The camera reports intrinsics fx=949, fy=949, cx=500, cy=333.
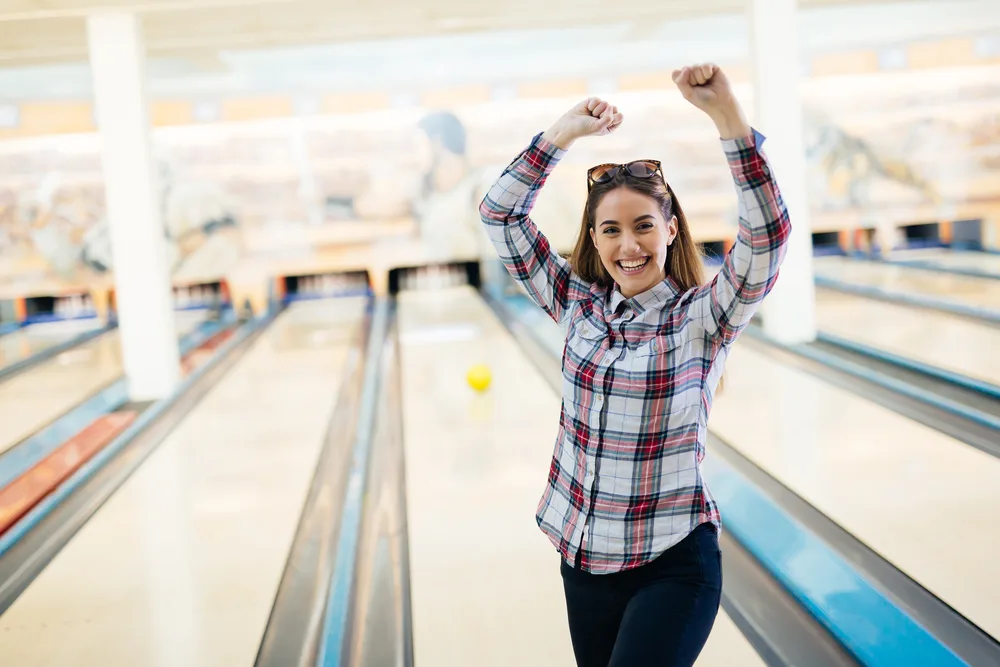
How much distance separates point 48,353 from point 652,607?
7721 mm

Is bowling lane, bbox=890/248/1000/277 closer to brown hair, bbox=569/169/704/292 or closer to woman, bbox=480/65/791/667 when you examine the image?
brown hair, bbox=569/169/704/292

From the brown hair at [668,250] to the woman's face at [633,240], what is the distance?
17 mm

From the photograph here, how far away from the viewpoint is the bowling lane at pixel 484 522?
2.60 metres

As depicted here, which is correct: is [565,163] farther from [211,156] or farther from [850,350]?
[850,350]

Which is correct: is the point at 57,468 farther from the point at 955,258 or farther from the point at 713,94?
the point at 955,258

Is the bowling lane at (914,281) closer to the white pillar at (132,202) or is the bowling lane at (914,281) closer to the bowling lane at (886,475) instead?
the bowling lane at (886,475)

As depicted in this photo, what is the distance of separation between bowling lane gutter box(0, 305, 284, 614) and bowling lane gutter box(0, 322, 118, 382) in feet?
5.09

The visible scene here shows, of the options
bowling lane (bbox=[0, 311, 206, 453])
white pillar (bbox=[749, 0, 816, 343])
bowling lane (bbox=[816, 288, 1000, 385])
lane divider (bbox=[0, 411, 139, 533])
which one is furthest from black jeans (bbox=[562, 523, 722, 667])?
white pillar (bbox=[749, 0, 816, 343])

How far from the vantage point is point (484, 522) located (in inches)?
140

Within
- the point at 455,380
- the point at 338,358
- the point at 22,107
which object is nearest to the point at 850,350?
the point at 455,380

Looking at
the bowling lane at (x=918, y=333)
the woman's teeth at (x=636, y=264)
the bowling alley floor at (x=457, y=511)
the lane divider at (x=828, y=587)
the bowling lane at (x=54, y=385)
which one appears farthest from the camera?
the bowling lane at (x=54, y=385)

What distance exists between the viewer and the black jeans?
1.41m

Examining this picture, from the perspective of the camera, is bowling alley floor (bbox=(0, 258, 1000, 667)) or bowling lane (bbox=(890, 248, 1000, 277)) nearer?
bowling alley floor (bbox=(0, 258, 1000, 667))

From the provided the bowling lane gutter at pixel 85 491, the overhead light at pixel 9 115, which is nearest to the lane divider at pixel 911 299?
the bowling lane gutter at pixel 85 491
